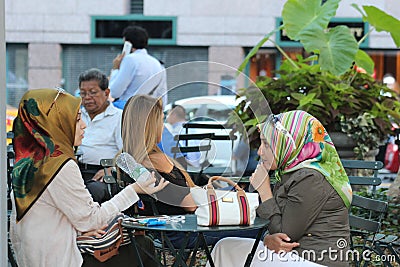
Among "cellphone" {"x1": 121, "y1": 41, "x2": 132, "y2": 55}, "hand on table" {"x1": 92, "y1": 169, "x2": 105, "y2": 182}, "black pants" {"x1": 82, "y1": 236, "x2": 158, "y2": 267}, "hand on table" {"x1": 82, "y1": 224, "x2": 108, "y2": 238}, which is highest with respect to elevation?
"cellphone" {"x1": 121, "y1": 41, "x2": 132, "y2": 55}

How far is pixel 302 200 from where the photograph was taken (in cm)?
375

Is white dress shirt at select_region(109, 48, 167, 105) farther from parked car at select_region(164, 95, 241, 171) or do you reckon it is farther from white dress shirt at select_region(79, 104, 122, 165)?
white dress shirt at select_region(79, 104, 122, 165)

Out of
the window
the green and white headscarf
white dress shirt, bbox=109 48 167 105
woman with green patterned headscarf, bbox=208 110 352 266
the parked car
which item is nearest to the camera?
woman with green patterned headscarf, bbox=208 110 352 266

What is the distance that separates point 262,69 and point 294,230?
12162 mm

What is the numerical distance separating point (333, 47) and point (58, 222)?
4.27 m

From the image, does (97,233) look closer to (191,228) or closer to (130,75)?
(191,228)

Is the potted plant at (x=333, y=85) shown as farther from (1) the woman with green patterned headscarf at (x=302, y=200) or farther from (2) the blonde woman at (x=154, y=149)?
(1) the woman with green patterned headscarf at (x=302, y=200)

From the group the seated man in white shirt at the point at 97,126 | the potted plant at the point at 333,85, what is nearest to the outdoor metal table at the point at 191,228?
the seated man in white shirt at the point at 97,126

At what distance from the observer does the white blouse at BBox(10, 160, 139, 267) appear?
12.4 feet

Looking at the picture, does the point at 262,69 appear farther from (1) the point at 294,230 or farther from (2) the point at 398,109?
(1) the point at 294,230

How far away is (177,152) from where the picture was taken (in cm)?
589

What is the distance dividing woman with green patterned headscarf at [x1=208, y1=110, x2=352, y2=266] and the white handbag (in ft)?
0.50

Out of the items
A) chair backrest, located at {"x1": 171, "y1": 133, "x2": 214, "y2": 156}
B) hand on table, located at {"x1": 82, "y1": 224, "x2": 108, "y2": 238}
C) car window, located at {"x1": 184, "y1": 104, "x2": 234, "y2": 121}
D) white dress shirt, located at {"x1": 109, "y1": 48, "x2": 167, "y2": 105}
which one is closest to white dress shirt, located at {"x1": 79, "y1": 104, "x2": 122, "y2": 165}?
chair backrest, located at {"x1": 171, "y1": 133, "x2": 214, "y2": 156}

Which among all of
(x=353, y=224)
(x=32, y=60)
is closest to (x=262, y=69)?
(x=32, y=60)
